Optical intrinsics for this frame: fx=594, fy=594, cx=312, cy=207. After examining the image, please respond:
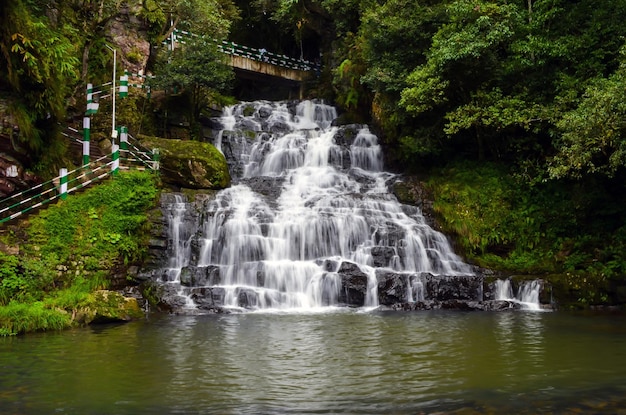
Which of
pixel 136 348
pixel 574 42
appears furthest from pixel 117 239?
pixel 574 42

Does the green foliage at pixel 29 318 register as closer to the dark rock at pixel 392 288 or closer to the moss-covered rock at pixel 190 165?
the dark rock at pixel 392 288

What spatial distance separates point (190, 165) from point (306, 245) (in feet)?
18.1

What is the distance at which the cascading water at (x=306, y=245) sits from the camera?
53.7 ft

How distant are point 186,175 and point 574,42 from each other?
13704 mm

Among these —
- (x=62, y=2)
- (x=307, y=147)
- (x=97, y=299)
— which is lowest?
(x=97, y=299)

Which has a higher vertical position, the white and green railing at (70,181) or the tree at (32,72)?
the tree at (32,72)

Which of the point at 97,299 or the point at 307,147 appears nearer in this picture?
the point at 97,299

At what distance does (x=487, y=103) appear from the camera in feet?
66.8

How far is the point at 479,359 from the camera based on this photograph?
9359mm

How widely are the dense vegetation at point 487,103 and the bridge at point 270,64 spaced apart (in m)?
8.83

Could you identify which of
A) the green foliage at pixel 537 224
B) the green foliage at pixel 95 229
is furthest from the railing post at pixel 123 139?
the green foliage at pixel 537 224

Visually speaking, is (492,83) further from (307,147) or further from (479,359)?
(479,359)

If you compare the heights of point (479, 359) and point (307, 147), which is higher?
point (307, 147)

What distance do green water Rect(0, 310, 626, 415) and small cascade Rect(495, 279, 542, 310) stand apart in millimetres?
2842
